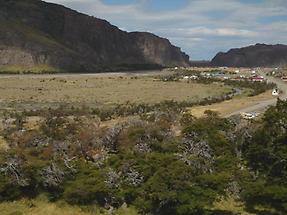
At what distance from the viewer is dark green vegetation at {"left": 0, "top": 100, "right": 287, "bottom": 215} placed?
2850 cm

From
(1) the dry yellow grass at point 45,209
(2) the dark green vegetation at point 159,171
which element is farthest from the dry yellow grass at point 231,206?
(1) the dry yellow grass at point 45,209

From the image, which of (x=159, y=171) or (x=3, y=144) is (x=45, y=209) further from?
(x=3, y=144)

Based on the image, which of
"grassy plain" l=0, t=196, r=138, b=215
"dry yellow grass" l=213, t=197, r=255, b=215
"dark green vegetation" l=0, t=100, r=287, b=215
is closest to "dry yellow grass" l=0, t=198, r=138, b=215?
"grassy plain" l=0, t=196, r=138, b=215

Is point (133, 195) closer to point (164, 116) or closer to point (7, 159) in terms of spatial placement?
point (7, 159)

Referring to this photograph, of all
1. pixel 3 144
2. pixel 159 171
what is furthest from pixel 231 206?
pixel 3 144

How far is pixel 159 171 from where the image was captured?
2894 cm

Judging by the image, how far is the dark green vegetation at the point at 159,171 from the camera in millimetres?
28500

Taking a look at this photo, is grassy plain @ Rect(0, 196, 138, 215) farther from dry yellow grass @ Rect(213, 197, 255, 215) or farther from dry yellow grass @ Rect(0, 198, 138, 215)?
dry yellow grass @ Rect(213, 197, 255, 215)

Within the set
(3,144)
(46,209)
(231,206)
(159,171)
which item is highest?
(159,171)

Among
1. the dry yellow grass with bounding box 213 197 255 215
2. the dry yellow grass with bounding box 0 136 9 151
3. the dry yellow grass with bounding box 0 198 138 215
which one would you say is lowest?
the dry yellow grass with bounding box 213 197 255 215

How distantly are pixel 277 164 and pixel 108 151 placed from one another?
11.7 m

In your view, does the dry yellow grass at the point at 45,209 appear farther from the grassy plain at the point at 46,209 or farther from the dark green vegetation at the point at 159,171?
the dark green vegetation at the point at 159,171

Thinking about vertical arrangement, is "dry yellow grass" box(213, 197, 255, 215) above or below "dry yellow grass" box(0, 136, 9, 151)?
below

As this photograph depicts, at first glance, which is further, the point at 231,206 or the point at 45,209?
the point at 231,206
